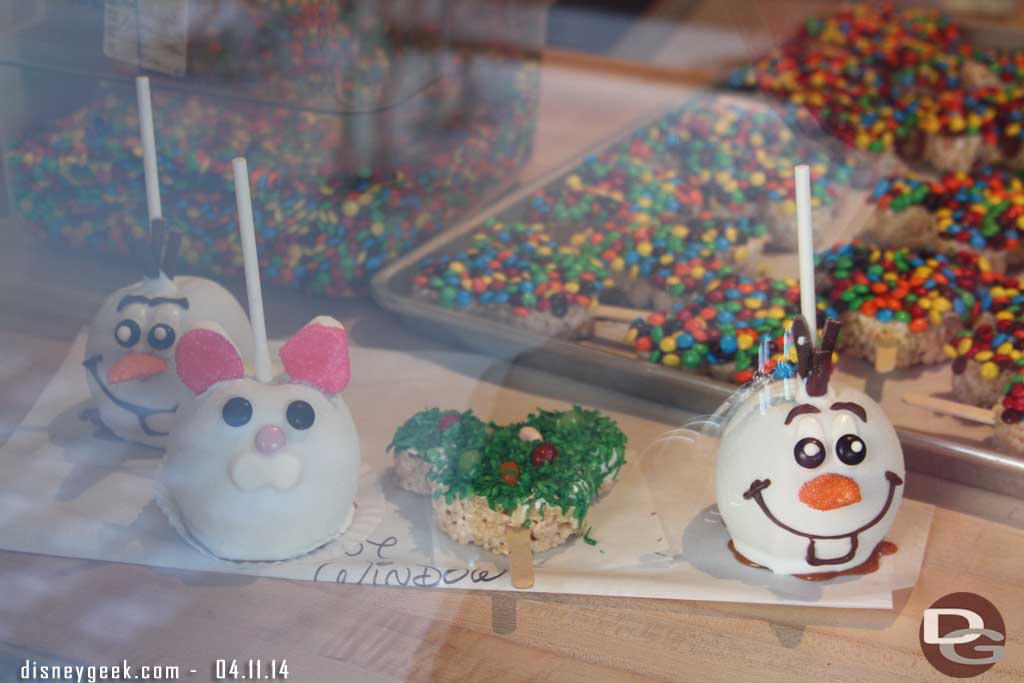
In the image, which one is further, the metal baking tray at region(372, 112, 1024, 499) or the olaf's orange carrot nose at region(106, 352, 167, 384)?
the metal baking tray at region(372, 112, 1024, 499)

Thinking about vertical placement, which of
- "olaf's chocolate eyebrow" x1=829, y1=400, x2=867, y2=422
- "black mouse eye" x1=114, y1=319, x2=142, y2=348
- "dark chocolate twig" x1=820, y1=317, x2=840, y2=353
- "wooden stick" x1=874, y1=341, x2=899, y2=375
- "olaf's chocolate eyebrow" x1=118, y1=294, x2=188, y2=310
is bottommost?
"wooden stick" x1=874, y1=341, x2=899, y2=375

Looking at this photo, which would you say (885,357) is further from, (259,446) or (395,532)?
(259,446)

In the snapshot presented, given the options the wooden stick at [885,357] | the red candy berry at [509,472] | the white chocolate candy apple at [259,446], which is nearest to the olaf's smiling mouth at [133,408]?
the white chocolate candy apple at [259,446]

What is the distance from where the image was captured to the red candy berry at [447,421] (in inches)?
53.5

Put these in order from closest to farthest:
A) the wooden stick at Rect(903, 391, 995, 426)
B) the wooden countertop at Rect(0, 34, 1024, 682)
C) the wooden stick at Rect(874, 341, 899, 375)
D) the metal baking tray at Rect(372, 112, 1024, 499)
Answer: the wooden countertop at Rect(0, 34, 1024, 682) < the metal baking tray at Rect(372, 112, 1024, 499) < the wooden stick at Rect(903, 391, 995, 426) < the wooden stick at Rect(874, 341, 899, 375)

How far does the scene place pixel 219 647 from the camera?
107cm

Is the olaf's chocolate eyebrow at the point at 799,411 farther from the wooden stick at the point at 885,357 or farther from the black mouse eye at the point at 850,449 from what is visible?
the wooden stick at the point at 885,357

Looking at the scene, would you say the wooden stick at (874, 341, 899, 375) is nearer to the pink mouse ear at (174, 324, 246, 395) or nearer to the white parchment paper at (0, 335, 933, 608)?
the white parchment paper at (0, 335, 933, 608)

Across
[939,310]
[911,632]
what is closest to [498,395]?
[911,632]

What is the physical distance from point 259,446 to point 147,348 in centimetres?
23

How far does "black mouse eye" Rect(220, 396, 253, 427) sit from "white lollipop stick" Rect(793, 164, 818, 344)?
57 centimetres

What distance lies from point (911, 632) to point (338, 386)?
25.1 inches

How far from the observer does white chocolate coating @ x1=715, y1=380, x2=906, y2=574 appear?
47.1 inches

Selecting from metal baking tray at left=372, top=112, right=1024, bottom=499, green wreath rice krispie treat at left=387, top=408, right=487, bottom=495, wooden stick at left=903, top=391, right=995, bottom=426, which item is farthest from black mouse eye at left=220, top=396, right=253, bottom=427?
wooden stick at left=903, top=391, right=995, bottom=426
